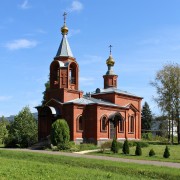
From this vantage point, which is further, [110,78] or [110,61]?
[110,61]

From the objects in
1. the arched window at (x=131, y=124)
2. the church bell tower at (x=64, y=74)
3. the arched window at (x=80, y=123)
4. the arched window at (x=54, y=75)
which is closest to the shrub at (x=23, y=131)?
the church bell tower at (x=64, y=74)

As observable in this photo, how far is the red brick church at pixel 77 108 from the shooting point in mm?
30984

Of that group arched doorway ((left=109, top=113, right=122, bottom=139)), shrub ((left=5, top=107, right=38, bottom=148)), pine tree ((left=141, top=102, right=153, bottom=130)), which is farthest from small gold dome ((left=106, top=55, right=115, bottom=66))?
pine tree ((left=141, top=102, right=153, bottom=130))

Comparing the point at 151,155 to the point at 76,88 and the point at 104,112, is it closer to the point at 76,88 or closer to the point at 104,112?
the point at 104,112

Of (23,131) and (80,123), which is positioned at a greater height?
(80,123)

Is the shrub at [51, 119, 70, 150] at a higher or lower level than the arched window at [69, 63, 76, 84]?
lower

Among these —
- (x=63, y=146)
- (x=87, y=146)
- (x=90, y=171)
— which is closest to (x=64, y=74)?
(x=87, y=146)

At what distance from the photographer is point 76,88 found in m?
33.0

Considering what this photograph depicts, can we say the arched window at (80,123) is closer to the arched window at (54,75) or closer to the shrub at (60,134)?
the shrub at (60,134)

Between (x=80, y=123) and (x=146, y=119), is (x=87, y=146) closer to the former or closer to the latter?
(x=80, y=123)

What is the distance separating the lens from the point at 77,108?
30922 mm

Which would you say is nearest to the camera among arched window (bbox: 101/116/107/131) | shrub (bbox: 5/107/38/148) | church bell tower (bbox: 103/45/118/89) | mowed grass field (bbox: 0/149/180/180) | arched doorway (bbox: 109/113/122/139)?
mowed grass field (bbox: 0/149/180/180)

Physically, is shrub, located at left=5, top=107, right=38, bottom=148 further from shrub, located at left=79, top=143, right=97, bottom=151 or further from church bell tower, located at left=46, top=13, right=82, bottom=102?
shrub, located at left=79, top=143, right=97, bottom=151

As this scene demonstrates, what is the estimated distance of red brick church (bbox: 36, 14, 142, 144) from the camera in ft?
102
